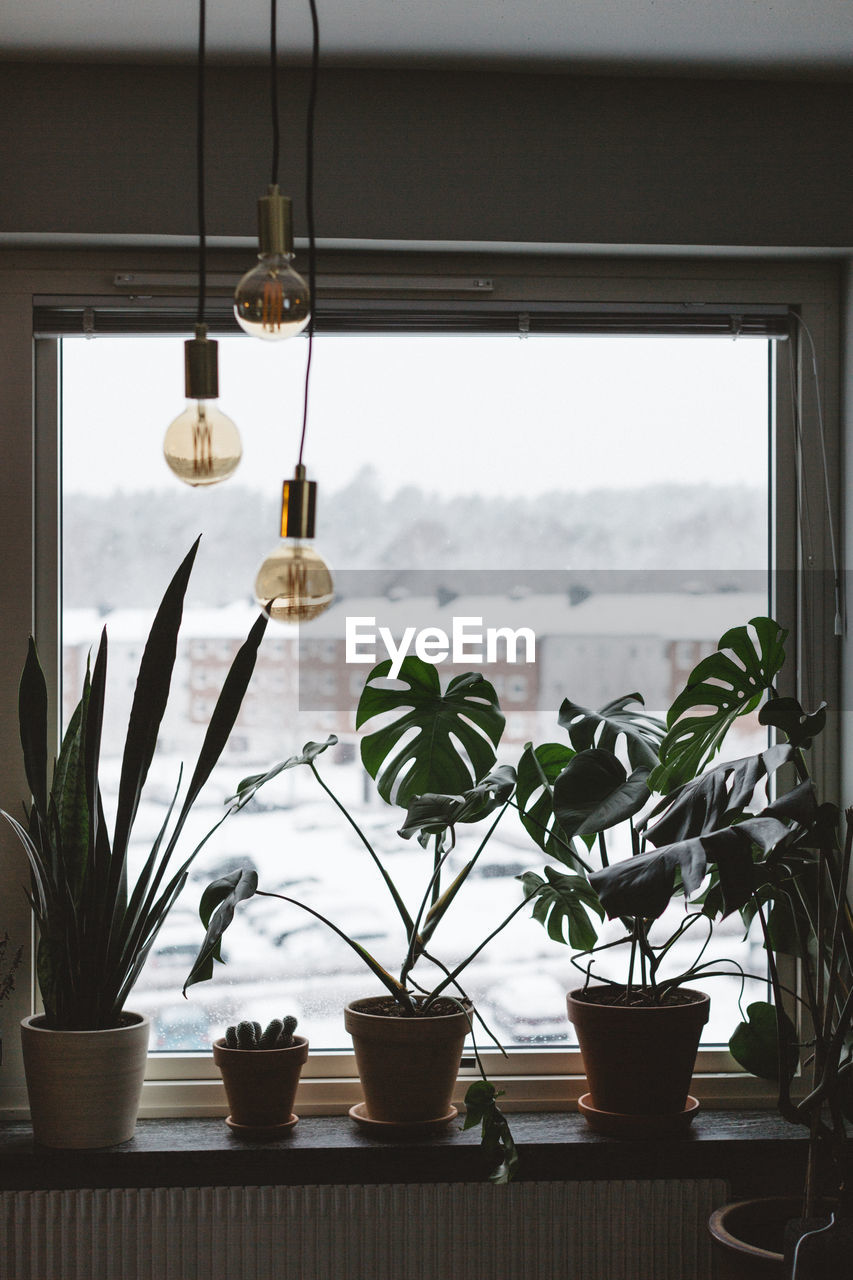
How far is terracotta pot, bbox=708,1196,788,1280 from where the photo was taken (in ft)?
6.08

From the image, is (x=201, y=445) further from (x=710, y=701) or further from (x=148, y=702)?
(x=710, y=701)

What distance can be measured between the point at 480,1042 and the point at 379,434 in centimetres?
131

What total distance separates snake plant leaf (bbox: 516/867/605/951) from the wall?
128 centimetres

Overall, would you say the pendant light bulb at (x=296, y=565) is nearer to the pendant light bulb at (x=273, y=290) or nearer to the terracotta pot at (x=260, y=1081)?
the pendant light bulb at (x=273, y=290)

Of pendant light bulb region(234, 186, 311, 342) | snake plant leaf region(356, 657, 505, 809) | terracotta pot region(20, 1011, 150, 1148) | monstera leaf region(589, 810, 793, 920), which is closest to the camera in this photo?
pendant light bulb region(234, 186, 311, 342)

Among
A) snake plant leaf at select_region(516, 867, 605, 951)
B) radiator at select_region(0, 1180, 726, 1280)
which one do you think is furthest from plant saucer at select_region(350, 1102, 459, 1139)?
snake plant leaf at select_region(516, 867, 605, 951)

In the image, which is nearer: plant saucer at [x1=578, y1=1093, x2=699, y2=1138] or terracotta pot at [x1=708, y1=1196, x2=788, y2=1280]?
terracotta pot at [x1=708, y1=1196, x2=788, y2=1280]

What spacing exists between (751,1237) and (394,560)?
144cm

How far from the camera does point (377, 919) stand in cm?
241

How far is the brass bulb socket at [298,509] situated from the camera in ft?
4.07

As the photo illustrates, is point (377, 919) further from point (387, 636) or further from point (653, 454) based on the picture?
point (653, 454)

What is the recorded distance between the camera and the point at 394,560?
97.0 inches

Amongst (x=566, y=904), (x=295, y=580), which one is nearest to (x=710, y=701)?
(x=566, y=904)

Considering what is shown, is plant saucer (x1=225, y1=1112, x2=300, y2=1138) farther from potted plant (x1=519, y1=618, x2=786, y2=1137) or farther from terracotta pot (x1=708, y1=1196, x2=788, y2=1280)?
terracotta pot (x1=708, y1=1196, x2=788, y2=1280)
